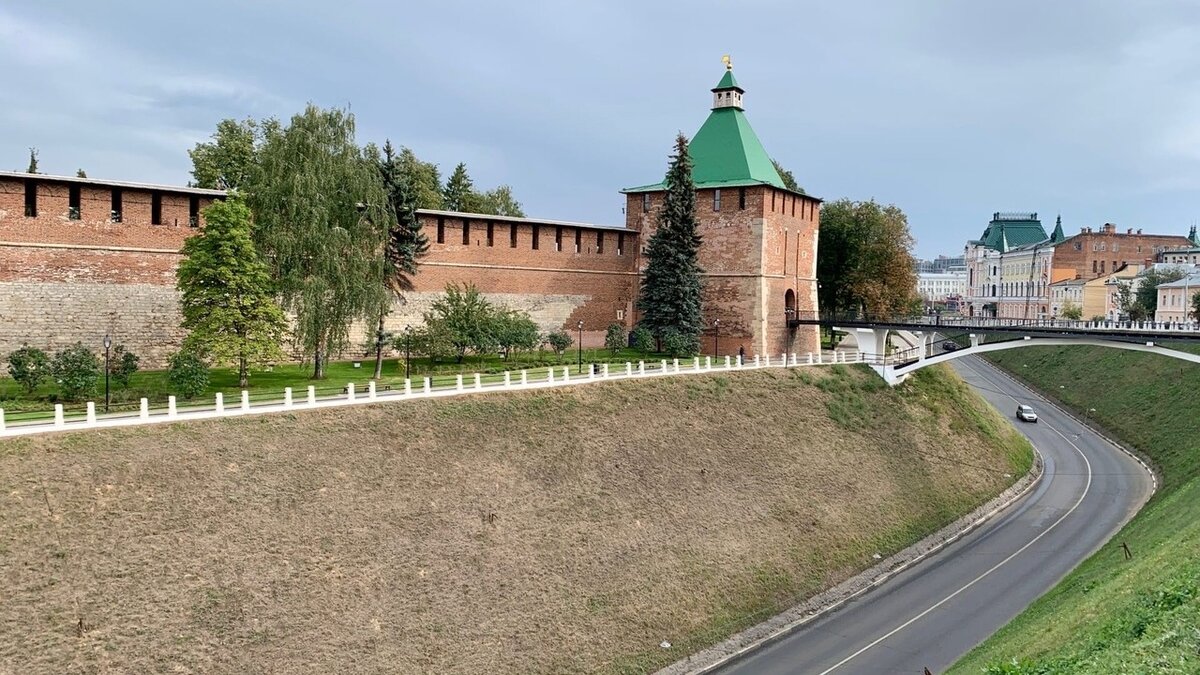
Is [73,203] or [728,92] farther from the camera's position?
[728,92]

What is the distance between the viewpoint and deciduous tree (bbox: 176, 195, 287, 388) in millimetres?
19422

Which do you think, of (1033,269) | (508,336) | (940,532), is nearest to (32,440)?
(508,336)

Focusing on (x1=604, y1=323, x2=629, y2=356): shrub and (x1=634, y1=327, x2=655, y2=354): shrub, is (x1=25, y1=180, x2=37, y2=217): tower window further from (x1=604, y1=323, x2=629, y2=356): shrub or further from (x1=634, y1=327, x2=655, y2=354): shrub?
(x1=634, y1=327, x2=655, y2=354): shrub

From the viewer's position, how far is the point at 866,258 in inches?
1608

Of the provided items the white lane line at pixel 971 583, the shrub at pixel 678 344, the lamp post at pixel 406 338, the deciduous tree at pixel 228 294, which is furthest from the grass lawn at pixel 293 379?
the white lane line at pixel 971 583

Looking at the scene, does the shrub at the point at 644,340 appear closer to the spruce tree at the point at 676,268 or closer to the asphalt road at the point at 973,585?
the spruce tree at the point at 676,268

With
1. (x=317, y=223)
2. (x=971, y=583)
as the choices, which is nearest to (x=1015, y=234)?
(x=971, y=583)

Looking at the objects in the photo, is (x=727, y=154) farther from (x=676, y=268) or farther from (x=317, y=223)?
(x=317, y=223)

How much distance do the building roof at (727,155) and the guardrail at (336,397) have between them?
27.2 feet

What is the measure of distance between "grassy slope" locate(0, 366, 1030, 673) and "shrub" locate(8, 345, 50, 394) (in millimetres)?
5387

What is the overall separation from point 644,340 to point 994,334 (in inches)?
471

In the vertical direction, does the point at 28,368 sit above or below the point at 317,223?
below

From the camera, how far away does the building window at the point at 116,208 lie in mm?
22141

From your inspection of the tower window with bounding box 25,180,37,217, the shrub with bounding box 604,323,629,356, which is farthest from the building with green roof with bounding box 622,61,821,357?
the tower window with bounding box 25,180,37,217
